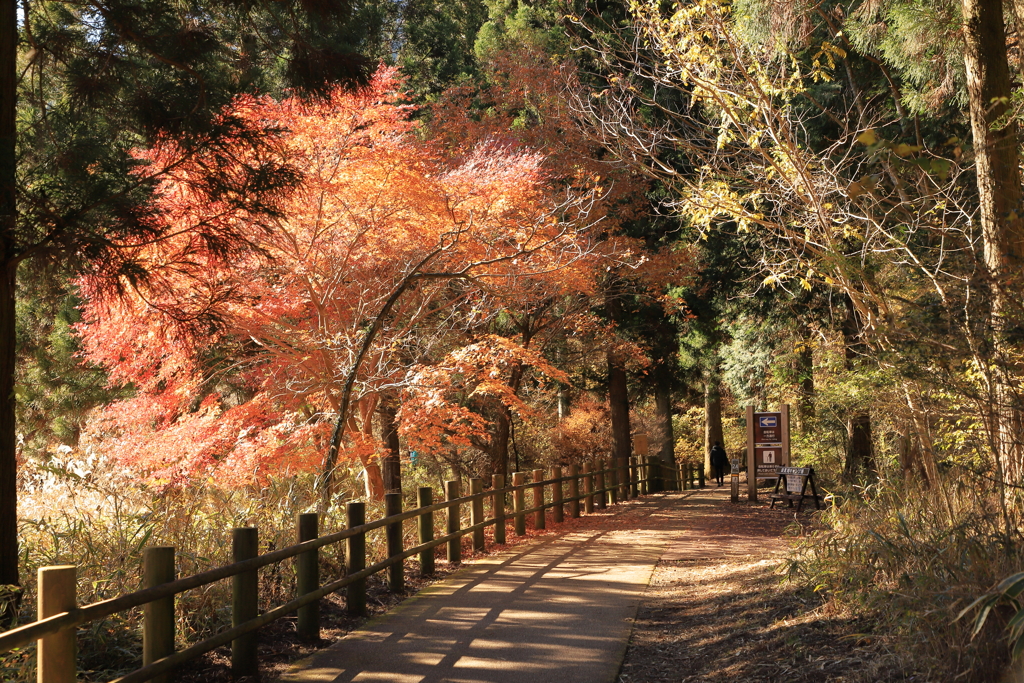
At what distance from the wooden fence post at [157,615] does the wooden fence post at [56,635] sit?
0.73 meters

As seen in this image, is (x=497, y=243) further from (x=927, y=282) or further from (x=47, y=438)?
(x=47, y=438)

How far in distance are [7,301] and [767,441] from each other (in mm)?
15981

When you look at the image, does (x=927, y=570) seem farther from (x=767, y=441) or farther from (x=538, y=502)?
(x=767, y=441)

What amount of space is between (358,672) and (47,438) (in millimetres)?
16995

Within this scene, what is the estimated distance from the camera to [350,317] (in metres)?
15.4

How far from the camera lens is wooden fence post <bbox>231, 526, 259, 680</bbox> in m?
5.66

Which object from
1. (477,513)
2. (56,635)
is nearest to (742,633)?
(56,635)

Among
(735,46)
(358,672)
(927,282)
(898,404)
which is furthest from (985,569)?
(735,46)

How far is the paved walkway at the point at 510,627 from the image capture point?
585 centimetres

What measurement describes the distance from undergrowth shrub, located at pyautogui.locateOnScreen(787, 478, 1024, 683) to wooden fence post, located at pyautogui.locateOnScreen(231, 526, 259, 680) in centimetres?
406

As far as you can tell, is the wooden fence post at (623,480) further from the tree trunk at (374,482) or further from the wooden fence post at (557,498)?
the tree trunk at (374,482)

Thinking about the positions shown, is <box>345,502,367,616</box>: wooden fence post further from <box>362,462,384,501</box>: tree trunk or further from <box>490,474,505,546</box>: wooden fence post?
<box>362,462,384,501</box>: tree trunk

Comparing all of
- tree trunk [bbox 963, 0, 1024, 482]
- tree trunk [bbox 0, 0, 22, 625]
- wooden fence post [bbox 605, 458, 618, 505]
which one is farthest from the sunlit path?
wooden fence post [bbox 605, 458, 618, 505]

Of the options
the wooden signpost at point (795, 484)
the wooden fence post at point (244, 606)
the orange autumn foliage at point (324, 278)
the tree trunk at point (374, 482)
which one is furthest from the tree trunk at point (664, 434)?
the wooden fence post at point (244, 606)
